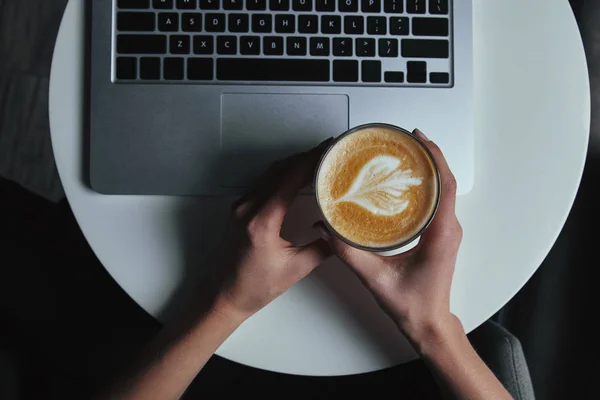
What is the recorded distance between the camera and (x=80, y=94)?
29.2 inches

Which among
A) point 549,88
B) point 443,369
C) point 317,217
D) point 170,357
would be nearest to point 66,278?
point 170,357

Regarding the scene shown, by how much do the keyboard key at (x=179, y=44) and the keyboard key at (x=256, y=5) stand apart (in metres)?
0.09

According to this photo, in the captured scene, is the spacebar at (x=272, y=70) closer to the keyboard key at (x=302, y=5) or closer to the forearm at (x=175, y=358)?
the keyboard key at (x=302, y=5)

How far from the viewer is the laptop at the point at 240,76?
2.33 feet

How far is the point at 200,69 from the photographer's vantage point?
71 centimetres

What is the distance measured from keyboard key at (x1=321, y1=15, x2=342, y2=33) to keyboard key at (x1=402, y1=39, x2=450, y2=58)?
0.29ft

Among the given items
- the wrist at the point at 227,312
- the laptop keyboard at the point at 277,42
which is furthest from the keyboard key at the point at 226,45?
the wrist at the point at 227,312

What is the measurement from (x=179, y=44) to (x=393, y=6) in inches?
11.3

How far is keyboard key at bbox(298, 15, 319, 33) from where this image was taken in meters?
0.71

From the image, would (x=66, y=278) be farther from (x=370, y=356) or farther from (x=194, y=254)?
(x=370, y=356)

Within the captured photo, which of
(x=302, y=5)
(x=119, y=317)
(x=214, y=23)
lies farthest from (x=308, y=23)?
(x=119, y=317)

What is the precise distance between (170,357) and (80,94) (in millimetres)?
383

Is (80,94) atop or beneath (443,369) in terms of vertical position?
atop

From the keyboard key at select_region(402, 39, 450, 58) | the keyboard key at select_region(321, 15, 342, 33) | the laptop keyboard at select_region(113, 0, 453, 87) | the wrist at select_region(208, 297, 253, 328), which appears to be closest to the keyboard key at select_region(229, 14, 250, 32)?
the laptop keyboard at select_region(113, 0, 453, 87)
